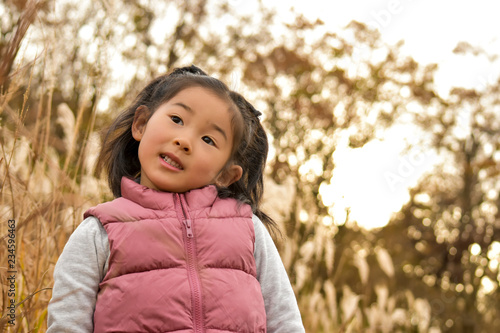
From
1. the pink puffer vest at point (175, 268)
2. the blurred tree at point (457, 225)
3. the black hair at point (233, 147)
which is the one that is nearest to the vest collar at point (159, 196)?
the pink puffer vest at point (175, 268)

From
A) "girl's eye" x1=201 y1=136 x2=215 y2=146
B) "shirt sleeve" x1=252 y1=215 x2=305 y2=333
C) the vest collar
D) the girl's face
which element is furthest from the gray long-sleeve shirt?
"girl's eye" x1=201 y1=136 x2=215 y2=146

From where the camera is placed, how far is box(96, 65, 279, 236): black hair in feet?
5.85

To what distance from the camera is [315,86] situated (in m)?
8.78

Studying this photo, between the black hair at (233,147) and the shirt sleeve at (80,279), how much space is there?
0.33 metres

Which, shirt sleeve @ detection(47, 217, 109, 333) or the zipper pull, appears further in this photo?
the zipper pull

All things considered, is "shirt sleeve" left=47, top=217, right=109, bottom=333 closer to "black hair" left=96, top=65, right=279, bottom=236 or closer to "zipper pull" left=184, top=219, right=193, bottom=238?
"zipper pull" left=184, top=219, right=193, bottom=238

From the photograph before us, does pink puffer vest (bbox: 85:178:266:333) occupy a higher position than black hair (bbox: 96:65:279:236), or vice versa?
black hair (bbox: 96:65:279:236)

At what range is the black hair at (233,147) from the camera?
1782 millimetres

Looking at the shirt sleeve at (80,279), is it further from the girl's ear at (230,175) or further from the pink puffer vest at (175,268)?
the girl's ear at (230,175)

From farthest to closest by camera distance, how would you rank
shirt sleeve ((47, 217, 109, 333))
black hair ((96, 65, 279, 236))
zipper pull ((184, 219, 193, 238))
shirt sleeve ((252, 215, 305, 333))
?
black hair ((96, 65, 279, 236)), shirt sleeve ((252, 215, 305, 333)), zipper pull ((184, 219, 193, 238)), shirt sleeve ((47, 217, 109, 333))

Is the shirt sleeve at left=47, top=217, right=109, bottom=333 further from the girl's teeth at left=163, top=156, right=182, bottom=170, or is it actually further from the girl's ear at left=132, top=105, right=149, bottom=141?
the girl's ear at left=132, top=105, right=149, bottom=141

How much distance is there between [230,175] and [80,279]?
597 mm

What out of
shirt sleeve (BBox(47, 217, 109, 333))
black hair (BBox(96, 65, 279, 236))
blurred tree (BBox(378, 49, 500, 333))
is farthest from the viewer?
blurred tree (BBox(378, 49, 500, 333))

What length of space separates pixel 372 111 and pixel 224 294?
7.69 m
